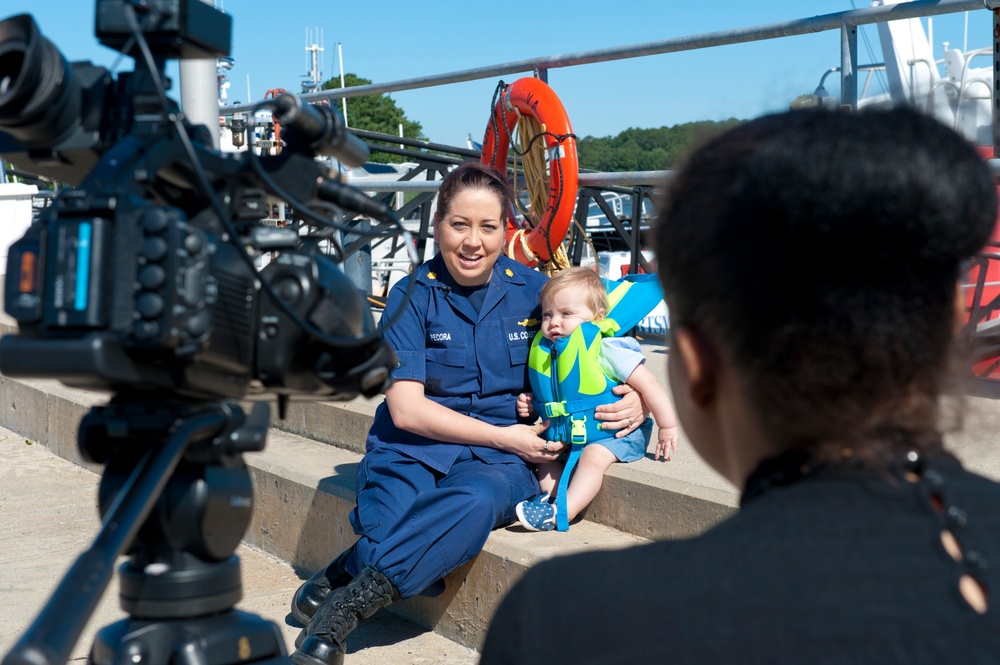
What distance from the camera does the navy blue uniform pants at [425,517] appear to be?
3.04 metres

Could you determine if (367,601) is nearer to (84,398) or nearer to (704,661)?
(704,661)

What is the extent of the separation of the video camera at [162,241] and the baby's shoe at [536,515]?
1.79 m

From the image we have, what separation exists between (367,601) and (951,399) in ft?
7.64

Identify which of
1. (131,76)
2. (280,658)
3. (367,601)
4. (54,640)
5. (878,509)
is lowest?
(367,601)

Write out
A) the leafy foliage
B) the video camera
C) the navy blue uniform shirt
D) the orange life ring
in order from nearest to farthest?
the video camera → the navy blue uniform shirt → the leafy foliage → the orange life ring

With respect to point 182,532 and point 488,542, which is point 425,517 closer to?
point 488,542

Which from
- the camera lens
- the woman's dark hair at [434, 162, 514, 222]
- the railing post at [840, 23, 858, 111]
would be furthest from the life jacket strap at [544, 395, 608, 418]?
the camera lens

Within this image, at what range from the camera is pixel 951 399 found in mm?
940

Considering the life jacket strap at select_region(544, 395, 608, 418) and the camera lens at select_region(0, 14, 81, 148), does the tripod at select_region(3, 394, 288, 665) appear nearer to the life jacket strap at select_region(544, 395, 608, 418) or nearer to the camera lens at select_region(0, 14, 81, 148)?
the camera lens at select_region(0, 14, 81, 148)

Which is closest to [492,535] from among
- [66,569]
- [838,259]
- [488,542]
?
[488,542]

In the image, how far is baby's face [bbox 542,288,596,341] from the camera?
331 centimetres

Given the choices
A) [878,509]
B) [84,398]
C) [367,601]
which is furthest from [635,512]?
[84,398]

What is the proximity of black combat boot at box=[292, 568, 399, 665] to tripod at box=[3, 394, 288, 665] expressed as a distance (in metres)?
1.62

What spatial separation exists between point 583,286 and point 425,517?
894 millimetres
